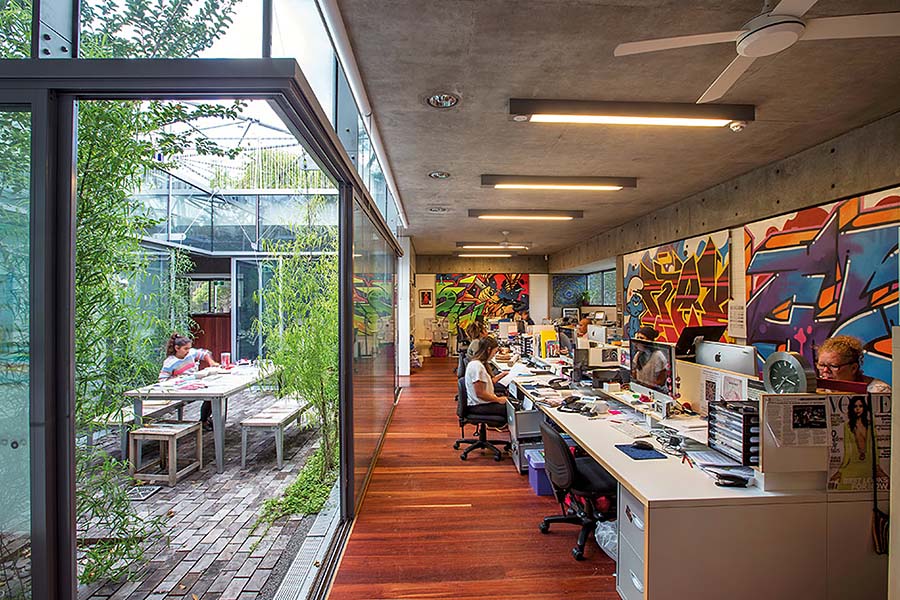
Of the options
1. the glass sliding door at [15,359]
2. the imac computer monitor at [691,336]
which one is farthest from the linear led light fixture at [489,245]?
the glass sliding door at [15,359]

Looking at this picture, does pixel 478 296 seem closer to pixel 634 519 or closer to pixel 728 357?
pixel 728 357

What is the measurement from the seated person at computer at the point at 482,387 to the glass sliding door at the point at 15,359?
3.67 metres

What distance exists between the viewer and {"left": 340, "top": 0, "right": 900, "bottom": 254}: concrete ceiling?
7.45ft

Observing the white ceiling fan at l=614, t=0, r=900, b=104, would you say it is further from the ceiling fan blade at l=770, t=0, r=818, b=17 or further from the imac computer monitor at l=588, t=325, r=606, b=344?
the imac computer monitor at l=588, t=325, r=606, b=344

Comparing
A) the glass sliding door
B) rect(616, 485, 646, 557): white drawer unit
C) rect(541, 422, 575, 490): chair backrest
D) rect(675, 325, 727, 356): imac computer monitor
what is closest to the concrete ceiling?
the glass sliding door

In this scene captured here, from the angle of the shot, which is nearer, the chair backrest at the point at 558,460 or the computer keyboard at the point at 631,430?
the chair backrest at the point at 558,460

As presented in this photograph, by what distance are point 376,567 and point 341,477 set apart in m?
0.74

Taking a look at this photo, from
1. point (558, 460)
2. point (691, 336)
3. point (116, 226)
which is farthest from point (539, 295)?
point (116, 226)

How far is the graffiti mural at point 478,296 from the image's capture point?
45.8ft

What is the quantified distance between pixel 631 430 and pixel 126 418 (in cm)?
392

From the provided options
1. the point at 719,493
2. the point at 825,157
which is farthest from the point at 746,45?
the point at 825,157

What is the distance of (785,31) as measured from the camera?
188cm

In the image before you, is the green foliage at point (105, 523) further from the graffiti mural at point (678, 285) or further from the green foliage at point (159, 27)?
the graffiti mural at point (678, 285)

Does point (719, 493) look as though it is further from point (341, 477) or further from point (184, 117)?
point (184, 117)
